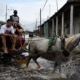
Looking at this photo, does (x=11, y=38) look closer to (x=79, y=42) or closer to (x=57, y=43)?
(x=57, y=43)

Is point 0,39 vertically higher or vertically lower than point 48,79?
higher

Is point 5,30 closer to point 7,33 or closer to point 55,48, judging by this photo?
point 7,33

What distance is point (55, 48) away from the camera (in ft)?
26.8

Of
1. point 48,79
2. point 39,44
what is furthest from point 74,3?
point 48,79

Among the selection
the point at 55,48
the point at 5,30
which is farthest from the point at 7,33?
the point at 55,48

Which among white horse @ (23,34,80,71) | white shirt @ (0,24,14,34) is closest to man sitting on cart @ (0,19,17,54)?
white shirt @ (0,24,14,34)

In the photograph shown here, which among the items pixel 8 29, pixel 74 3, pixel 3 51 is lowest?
pixel 3 51

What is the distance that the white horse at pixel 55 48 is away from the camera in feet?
25.2

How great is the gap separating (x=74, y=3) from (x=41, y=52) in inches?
408

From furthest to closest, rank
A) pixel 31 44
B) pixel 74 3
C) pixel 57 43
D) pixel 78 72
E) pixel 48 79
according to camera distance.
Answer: pixel 74 3 < pixel 31 44 < pixel 78 72 < pixel 57 43 < pixel 48 79

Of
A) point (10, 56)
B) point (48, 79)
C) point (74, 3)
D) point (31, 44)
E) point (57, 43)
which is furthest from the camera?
point (74, 3)

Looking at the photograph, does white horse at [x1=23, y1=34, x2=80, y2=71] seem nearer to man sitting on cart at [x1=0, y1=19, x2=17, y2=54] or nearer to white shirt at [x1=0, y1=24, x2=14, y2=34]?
man sitting on cart at [x1=0, y1=19, x2=17, y2=54]

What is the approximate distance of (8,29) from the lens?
9.46 m

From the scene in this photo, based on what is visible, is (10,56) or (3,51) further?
(10,56)
